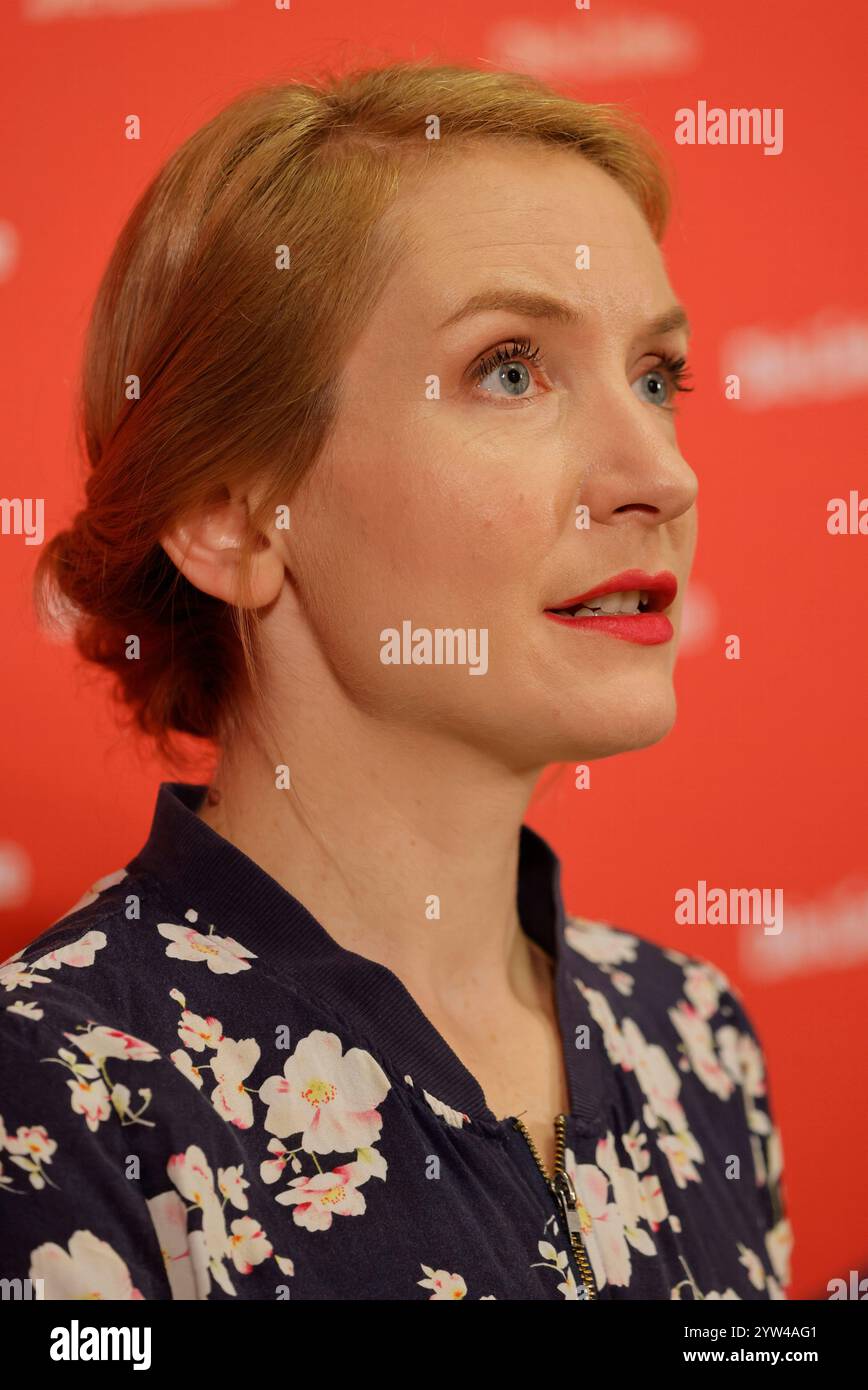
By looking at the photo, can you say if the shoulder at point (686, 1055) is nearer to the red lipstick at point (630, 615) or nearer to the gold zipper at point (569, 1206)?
the gold zipper at point (569, 1206)

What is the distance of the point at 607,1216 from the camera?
48.7 inches

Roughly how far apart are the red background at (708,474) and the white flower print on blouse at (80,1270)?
0.78 metres

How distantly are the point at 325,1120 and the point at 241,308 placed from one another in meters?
0.66

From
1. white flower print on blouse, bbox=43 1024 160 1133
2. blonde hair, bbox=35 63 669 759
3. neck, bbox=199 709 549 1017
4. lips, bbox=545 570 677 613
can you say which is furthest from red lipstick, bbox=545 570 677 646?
white flower print on blouse, bbox=43 1024 160 1133

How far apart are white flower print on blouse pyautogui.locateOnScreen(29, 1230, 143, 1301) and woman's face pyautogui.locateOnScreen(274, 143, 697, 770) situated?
0.49 meters

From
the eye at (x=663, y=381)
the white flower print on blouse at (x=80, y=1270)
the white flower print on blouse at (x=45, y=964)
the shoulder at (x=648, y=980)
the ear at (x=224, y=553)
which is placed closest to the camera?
the white flower print on blouse at (x=80, y=1270)

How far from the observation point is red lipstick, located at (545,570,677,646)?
3.98ft

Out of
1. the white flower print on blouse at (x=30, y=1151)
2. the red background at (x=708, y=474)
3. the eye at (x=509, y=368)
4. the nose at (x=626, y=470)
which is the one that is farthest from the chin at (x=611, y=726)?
the red background at (x=708, y=474)

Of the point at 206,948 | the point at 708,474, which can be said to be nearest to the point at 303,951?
the point at 206,948

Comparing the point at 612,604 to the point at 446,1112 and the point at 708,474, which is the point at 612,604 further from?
the point at 708,474

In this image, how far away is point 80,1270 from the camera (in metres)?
0.95

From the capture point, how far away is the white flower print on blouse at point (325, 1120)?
108 centimetres
